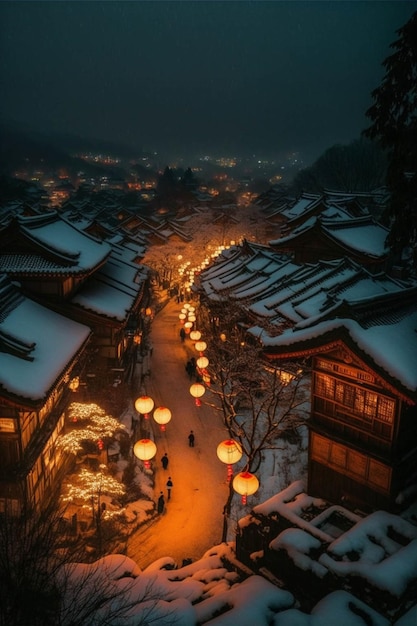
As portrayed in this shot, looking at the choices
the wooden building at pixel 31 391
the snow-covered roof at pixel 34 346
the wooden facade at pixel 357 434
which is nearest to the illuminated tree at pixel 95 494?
the wooden building at pixel 31 391

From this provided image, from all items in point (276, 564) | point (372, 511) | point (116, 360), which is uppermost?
point (116, 360)

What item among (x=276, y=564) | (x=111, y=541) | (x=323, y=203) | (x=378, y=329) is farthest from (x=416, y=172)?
(x=323, y=203)

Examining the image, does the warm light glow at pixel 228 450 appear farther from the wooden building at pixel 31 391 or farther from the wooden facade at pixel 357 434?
the wooden building at pixel 31 391

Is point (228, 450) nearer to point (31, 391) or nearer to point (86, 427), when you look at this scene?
point (31, 391)

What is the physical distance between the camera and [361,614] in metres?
10.4

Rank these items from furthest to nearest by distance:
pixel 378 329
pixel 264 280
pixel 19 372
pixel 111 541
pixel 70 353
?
1. pixel 264 280
2. pixel 70 353
3. pixel 111 541
4. pixel 19 372
5. pixel 378 329

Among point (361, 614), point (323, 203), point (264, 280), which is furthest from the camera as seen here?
point (323, 203)

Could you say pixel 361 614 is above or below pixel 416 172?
below

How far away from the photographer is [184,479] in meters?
22.3

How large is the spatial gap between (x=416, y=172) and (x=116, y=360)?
61.0 feet

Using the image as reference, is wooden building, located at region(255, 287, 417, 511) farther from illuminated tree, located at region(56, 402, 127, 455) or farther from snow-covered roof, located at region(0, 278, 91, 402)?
illuminated tree, located at region(56, 402, 127, 455)

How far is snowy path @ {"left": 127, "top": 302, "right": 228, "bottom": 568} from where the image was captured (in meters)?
18.2

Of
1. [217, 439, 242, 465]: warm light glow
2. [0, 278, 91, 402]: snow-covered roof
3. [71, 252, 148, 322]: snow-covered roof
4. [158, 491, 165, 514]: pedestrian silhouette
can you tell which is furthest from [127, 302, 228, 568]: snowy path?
[0, 278, 91, 402]: snow-covered roof

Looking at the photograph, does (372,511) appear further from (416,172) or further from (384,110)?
(384,110)
